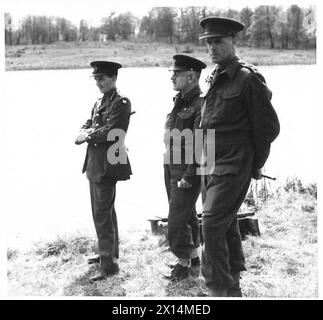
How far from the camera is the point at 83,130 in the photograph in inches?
213

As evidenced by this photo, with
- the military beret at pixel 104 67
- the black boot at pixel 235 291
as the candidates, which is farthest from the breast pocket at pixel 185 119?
the black boot at pixel 235 291

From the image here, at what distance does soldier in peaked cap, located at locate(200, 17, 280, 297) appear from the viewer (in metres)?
4.22

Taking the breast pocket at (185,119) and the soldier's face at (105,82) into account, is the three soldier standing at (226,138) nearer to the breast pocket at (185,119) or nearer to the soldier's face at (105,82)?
the breast pocket at (185,119)

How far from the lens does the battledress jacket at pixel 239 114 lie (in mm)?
4191

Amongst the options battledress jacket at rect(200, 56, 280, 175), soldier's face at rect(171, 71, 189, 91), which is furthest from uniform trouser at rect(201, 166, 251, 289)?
soldier's face at rect(171, 71, 189, 91)

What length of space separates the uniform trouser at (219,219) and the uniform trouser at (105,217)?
4.47 feet

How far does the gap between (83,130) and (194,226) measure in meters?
1.64

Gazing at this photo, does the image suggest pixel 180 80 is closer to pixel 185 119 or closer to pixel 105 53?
pixel 185 119

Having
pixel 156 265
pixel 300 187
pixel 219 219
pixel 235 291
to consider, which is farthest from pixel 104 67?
pixel 300 187

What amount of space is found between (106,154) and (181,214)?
1.03 meters

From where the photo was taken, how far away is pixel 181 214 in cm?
514

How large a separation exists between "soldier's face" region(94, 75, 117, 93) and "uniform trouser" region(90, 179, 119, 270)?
1.01 metres

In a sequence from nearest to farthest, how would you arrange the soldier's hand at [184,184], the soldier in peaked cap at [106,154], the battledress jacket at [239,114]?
the battledress jacket at [239,114] → the soldier's hand at [184,184] → the soldier in peaked cap at [106,154]
